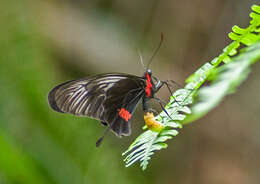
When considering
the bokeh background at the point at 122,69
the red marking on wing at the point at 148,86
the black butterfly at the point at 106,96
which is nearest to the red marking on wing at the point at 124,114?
the black butterfly at the point at 106,96

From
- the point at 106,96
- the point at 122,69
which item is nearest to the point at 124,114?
the point at 106,96

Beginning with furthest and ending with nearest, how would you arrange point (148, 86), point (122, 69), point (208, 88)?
point (122, 69) → point (148, 86) → point (208, 88)

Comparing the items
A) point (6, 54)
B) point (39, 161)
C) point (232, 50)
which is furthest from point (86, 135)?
point (232, 50)

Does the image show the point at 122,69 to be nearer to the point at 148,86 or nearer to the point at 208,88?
the point at 148,86

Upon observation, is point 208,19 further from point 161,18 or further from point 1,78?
point 1,78

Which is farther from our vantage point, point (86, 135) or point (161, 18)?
point (161, 18)

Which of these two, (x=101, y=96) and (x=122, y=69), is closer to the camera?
(x=101, y=96)

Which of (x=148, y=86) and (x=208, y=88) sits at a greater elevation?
(x=208, y=88)
